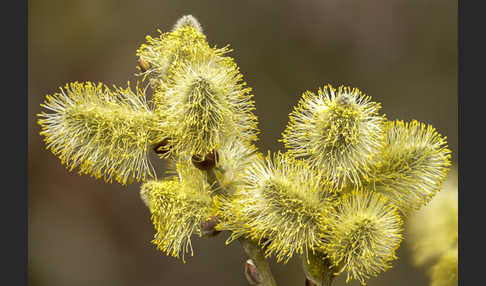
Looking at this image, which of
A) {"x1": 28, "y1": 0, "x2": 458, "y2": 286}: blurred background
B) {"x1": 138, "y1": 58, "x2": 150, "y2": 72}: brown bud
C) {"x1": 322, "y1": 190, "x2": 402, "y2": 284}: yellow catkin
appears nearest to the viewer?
{"x1": 322, "y1": 190, "x2": 402, "y2": 284}: yellow catkin

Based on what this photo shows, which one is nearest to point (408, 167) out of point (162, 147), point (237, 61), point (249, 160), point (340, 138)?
point (340, 138)

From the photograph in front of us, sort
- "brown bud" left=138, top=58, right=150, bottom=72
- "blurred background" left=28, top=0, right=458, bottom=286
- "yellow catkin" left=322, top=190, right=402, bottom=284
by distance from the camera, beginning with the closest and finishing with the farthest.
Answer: "yellow catkin" left=322, top=190, right=402, bottom=284, "brown bud" left=138, top=58, right=150, bottom=72, "blurred background" left=28, top=0, right=458, bottom=286

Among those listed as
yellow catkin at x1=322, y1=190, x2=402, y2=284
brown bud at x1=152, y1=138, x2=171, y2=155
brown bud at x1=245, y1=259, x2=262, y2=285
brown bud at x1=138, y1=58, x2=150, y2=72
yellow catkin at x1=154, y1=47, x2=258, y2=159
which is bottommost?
brown bud at x1=245, y1=259, x2=262, y2=285

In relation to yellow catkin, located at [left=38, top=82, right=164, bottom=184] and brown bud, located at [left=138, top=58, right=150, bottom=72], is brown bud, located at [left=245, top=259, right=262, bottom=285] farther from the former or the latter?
brown bud, located at [left=138, top=58, right=150, bottom=72]

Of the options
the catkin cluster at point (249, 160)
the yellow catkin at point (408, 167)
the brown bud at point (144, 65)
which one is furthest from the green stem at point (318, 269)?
the brown bud at point (144, 65)

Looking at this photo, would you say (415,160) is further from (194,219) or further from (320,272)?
(194,219)

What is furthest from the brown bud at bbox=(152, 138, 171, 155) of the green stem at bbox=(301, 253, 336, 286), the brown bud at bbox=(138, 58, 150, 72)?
the green stem at bbox=(301, 253, 336, 286)

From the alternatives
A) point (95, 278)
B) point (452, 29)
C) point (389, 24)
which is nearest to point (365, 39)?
point (389, 24)

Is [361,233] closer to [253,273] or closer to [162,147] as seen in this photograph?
[253,273]
